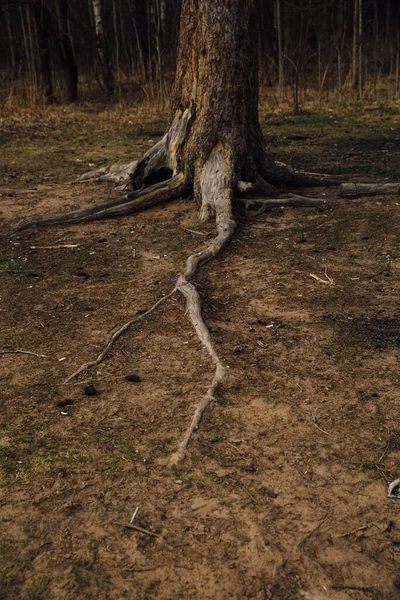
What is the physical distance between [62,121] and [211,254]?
28.5 ft

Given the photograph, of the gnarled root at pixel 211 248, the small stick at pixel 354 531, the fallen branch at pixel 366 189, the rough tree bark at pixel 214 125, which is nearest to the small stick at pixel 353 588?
the small stick at pixel 354 531

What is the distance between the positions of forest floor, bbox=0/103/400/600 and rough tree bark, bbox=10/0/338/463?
1.22ft

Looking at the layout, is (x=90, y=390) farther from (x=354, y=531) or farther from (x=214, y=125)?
(x=214, y=125)

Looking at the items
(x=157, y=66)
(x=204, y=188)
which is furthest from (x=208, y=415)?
(x=157, y=66)

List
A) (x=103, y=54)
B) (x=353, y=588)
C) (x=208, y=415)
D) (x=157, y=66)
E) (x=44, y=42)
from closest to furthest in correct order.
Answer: (x=353, y=588)
(x=208, y=415)
(x=157, y=66)
(x=44, y=42)
(x=103, y=54)

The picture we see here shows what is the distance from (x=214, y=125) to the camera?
6.92 metres

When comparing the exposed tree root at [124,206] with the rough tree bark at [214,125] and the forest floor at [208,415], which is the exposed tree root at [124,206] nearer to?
the rough tree bark at [214,125]

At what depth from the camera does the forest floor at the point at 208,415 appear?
2516mm

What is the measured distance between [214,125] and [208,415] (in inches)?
164

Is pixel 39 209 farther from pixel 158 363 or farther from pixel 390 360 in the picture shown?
pixel 390 360

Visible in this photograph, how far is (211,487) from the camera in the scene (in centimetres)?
292

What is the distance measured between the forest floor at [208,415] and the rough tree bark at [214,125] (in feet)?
1.22

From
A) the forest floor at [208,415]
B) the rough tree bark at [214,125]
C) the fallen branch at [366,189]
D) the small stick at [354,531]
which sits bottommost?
the small stick at [354,531]

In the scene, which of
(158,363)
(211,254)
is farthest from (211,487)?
(211,254)
